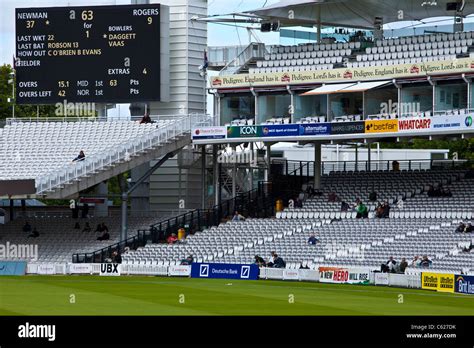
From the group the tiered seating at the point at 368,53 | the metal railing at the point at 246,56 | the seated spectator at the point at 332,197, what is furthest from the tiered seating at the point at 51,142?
the seated spectator at the point at 332,197

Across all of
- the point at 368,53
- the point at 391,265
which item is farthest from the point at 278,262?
the point at 368,53

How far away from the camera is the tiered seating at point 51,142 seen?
59688 mm

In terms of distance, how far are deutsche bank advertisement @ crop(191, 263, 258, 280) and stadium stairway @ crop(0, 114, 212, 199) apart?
9.88 meters

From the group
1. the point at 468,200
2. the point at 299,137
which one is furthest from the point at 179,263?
the point at 468,200

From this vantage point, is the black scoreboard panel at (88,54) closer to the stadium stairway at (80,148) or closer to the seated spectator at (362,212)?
the stadium stairway at (80,148)

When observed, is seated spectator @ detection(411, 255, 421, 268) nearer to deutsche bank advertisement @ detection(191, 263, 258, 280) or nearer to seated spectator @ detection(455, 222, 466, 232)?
seated spectator @ detection(455, 222, 466, 232)

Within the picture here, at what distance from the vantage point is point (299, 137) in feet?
188

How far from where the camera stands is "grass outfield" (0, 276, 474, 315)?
3381 centimetres

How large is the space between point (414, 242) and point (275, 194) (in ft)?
45.2

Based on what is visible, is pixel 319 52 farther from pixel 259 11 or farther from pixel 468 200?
pixel 468 200

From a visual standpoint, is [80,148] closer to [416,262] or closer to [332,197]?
[332,197]

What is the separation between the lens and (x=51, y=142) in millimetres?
62125

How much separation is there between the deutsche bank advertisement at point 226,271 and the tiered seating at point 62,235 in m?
9.56

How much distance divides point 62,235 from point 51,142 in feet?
15.8
